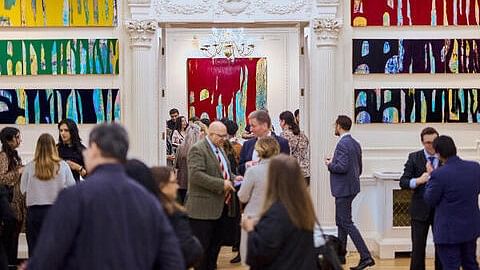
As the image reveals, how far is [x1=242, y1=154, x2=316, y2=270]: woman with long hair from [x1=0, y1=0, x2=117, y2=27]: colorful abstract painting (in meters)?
6.06

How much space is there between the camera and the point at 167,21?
10.4 m

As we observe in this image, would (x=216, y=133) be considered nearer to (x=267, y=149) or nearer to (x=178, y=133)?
(x=267, y=149)

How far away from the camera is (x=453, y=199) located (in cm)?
677

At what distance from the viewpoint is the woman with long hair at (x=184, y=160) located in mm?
9773

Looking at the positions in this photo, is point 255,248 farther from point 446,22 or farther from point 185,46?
point 185,46

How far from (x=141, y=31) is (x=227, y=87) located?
244 inches

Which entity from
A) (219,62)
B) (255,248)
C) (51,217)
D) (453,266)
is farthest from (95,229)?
(219,62)

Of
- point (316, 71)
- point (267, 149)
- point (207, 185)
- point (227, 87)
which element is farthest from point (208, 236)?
point (227, 87)

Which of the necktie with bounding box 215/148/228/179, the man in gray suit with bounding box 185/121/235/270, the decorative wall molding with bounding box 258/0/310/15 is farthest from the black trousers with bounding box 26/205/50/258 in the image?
the decorative wall molding with bounding box 258/0/310/15

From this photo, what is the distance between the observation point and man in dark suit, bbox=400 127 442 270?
7707mm

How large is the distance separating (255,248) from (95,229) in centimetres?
132

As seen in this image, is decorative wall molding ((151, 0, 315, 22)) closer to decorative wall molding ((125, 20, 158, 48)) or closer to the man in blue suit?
decorative wall molding ((125, 20, 158, 48))

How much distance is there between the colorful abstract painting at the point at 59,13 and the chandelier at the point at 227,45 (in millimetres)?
5597

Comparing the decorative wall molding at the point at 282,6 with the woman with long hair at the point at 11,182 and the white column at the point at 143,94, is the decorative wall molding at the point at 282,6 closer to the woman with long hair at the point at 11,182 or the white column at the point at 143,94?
the white column at the point at 143,94
